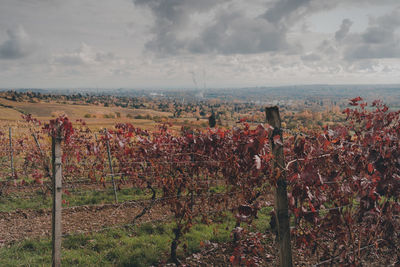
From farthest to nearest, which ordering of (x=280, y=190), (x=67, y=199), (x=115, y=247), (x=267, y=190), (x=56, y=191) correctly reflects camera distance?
(x=67, y=199) → (x=115, y=247) → (x=267, y=190) → (x=56, y=191) → (x=280, y=190)

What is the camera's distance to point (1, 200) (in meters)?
8.52

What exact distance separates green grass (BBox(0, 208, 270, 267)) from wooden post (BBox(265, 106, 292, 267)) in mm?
2397

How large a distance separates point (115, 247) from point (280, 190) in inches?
Result: 169

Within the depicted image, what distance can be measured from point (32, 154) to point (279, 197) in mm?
10517

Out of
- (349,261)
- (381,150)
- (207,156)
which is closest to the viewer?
(381,150)

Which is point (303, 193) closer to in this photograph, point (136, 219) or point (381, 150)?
point (381, 150)

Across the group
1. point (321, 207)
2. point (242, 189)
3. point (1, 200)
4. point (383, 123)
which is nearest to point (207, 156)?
point (242, 189)

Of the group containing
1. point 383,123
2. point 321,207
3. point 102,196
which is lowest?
point 102,196

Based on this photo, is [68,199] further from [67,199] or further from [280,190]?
[280,190]

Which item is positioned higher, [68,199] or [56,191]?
[56,191]

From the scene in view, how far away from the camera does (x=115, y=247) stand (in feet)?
18.0

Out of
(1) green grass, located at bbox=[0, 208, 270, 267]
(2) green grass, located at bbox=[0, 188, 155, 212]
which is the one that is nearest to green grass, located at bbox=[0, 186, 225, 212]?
(2) green grass, located at bbox=[0, 188, 155, 212]

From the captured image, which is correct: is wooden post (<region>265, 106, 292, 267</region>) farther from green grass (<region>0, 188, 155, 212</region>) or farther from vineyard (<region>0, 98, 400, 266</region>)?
green grass (<region>0, 188, 155, 212</region>)

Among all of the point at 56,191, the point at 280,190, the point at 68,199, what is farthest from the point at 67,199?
the point at 280,190
